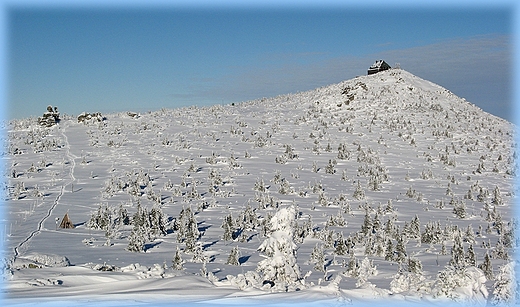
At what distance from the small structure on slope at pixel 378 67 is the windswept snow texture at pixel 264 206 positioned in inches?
470

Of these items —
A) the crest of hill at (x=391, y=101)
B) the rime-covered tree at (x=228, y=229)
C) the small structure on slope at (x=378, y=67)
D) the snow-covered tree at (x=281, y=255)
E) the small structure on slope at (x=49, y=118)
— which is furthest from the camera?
the small structure on slope at (x=378, y=67)

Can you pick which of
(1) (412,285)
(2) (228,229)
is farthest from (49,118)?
(1) (412,285)

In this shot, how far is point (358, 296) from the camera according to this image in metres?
6.64

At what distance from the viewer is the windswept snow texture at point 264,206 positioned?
7195 millimetres

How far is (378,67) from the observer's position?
52906 mm

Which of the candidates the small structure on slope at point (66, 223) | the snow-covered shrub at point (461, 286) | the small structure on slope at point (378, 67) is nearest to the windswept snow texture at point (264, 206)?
the snow-covered shrub at point (461, 286)

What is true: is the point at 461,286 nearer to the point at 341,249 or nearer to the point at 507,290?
the point at 507,290

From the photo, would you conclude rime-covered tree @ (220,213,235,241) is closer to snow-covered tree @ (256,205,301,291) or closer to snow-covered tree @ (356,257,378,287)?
snow-covered tree @ (356,257,378,287)

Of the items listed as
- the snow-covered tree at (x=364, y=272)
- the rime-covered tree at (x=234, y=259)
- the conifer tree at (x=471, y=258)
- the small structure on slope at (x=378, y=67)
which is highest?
the small structure on slope at (x=378, y=67)

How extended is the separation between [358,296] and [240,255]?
6.03 metres

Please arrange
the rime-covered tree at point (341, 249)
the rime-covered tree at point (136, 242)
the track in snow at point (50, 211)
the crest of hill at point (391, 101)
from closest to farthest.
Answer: the track in snow at point (50, 211) < the rime-covered tree at point (136, 242) < the rime-covered tree at point (341, 249) < the crest of hill at point (391, 101)

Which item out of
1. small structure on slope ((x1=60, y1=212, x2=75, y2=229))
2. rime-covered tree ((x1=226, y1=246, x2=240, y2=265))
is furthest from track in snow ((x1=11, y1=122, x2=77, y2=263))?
rime-covered tree ((x1=226, y1=246, x2=240, y2=265))

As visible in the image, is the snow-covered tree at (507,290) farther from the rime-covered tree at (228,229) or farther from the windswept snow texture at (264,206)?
the rime-covered tree at (228,229)

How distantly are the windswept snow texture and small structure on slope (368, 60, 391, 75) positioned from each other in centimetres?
1193
